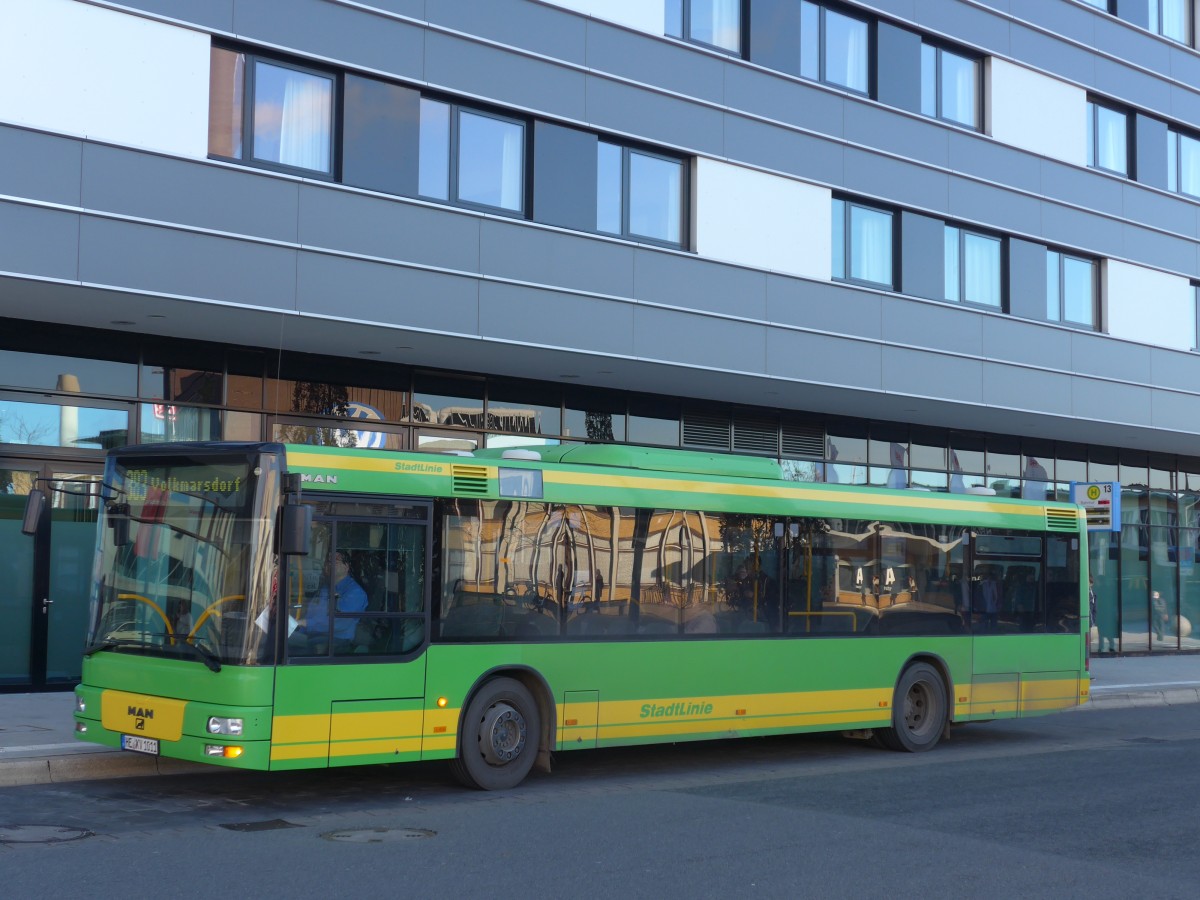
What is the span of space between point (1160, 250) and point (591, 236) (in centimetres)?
1415

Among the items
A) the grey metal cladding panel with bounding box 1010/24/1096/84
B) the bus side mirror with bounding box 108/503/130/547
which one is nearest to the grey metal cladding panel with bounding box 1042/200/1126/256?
the grey metal cladding panel with bounding box 1010/24/1096/84

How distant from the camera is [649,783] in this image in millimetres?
12664

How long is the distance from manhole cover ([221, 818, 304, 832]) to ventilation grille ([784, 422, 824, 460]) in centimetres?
1484

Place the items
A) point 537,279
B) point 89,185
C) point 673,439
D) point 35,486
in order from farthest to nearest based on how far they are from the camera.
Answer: point 673,439 < point 537,279 < point 35,486 < point 89,185

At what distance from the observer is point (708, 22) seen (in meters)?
20.6

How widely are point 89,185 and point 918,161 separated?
13.7 meters

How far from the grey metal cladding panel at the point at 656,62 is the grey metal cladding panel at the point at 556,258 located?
2371 mm

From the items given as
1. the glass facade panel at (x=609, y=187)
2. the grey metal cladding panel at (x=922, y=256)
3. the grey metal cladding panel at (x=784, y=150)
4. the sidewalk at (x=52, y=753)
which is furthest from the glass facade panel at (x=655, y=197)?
the sidewalk at (x=52, y=753)

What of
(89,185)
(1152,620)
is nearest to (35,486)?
(89,185)

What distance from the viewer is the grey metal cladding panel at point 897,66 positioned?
23.1 meters

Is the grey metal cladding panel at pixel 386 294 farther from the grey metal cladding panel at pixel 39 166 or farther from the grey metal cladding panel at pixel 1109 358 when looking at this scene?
the grey metal cladding panel at pixel 1109 358

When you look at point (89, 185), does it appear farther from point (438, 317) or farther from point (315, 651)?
point (315, 651)

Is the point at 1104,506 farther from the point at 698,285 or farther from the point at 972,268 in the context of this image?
the point at 698,285

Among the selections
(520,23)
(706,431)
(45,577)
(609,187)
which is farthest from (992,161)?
(45,577)
